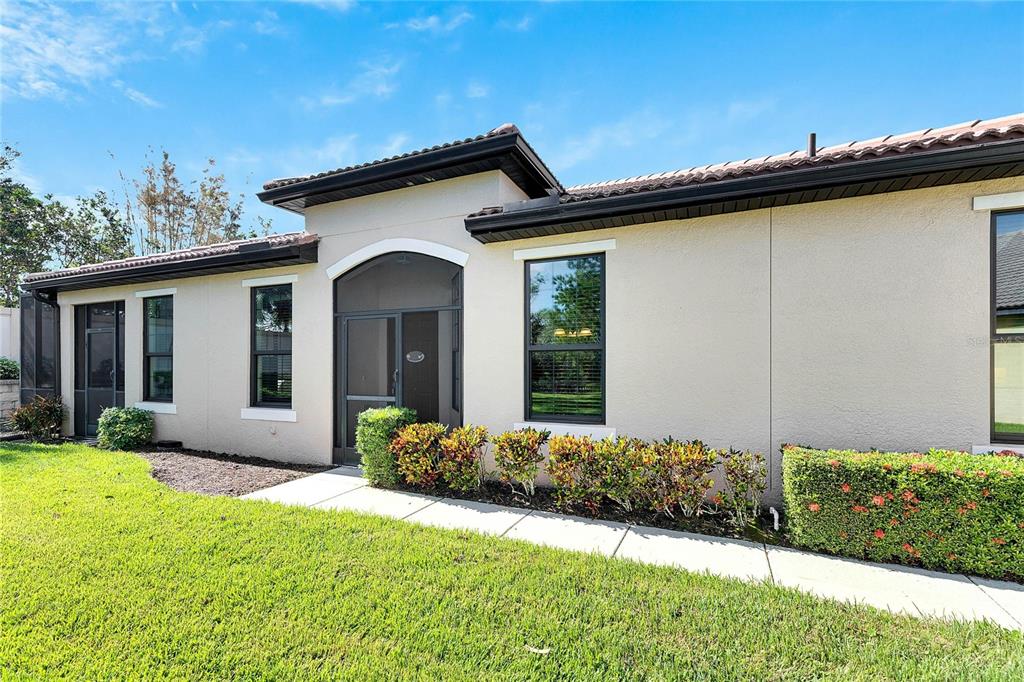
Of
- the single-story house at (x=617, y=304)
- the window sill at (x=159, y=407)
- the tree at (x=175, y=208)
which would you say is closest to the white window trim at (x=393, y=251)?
the single-story house at (x=617, y=304)

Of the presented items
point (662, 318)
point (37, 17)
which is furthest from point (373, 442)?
point (37, 17)

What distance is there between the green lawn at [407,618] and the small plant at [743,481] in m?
1.56

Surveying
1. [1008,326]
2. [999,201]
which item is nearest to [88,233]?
[999,201]

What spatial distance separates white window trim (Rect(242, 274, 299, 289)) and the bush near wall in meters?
8.48

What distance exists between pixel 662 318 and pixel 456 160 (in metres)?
3.84

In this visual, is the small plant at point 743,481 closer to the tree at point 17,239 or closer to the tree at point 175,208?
the tree at point 175,208

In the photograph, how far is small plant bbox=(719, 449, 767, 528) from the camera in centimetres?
490

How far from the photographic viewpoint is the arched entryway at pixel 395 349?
25.5 ft

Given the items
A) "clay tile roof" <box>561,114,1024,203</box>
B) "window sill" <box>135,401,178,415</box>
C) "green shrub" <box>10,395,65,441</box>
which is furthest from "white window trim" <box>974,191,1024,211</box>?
"green shrub" <box>10,395,65,441</box>

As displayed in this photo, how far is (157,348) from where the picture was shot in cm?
995

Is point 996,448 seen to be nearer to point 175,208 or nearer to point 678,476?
point 678,476

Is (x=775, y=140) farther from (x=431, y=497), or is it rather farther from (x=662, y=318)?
(x=431, y=497)

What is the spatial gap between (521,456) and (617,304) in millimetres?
2482

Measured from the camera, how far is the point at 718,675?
2535 mm
